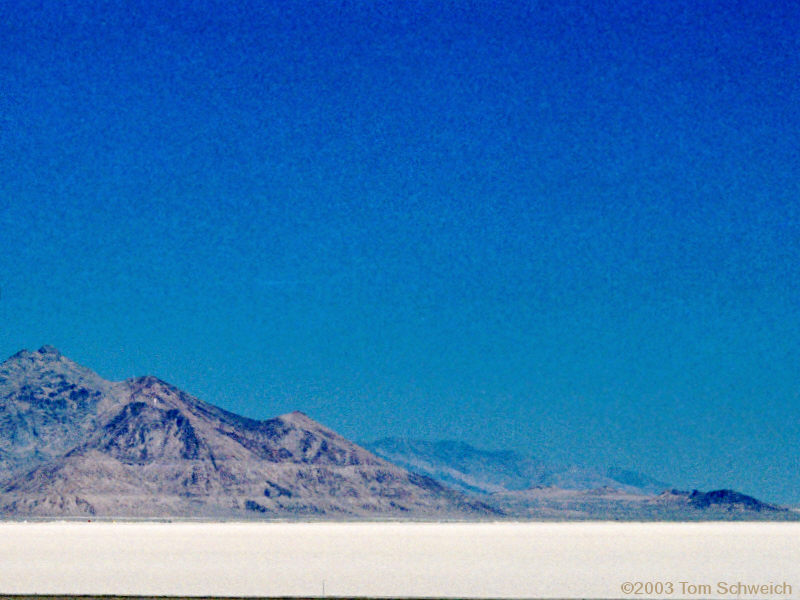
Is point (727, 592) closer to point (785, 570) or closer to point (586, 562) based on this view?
point (785, 570)

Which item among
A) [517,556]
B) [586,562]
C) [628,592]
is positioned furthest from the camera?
[517,556]

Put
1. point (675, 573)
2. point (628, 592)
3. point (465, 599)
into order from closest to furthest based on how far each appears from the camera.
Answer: point (465, 599), point (628, 592), point (675, 573)

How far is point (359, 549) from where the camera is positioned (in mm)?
85875

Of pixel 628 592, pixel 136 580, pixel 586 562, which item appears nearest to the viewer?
pixel 628 592

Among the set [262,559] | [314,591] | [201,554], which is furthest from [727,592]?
[201,554]

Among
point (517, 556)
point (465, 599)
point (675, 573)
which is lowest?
point (465, 599)

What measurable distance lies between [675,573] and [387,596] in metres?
18.3

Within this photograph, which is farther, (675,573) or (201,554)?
(201,554)

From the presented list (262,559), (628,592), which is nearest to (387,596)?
(628,592)

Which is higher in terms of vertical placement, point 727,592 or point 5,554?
point 5,554

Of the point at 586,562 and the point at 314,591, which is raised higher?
the point at 586,562

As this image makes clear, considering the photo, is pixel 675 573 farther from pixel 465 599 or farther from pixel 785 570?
pixel 465 599

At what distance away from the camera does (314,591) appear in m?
42.9

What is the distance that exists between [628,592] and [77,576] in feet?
83.2
